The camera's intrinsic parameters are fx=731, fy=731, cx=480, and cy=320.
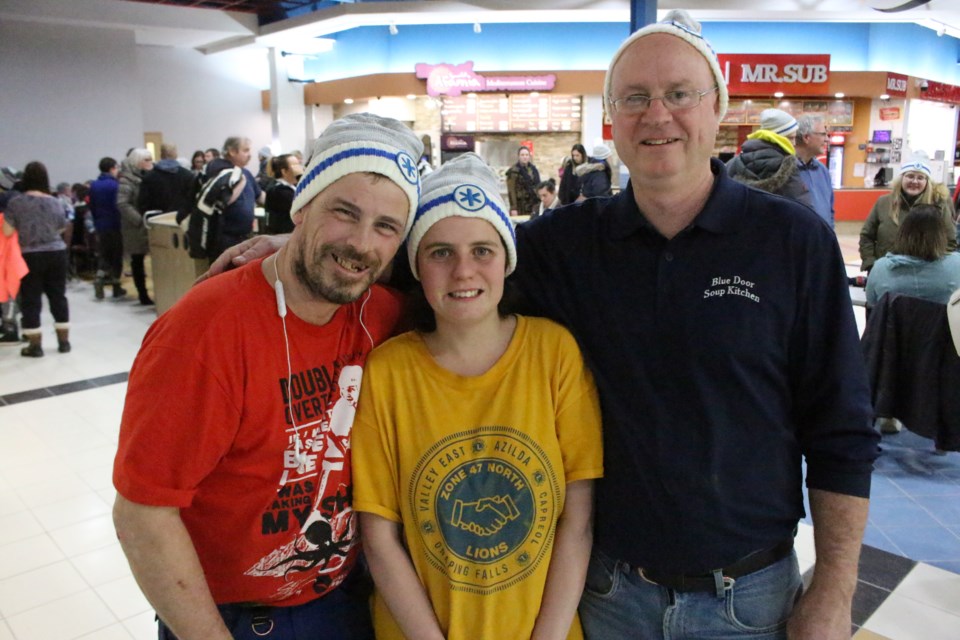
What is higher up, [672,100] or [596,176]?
[672,100]

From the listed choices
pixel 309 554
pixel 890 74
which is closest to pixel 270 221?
pixel 309 554

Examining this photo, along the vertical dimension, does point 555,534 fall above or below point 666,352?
below

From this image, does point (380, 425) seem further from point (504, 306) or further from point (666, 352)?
point (666, 352)

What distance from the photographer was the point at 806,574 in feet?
9.50

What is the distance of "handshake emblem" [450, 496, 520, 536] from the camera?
1.37 metres

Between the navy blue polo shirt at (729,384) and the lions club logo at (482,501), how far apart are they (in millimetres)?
179

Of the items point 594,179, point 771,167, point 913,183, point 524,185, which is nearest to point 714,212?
point 771,167

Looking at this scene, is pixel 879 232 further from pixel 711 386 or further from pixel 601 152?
pixel 711 386

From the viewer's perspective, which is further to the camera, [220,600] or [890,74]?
[890,74]

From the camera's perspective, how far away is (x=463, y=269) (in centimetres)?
140

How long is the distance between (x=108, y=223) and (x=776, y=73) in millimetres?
10887

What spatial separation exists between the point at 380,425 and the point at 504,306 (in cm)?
35

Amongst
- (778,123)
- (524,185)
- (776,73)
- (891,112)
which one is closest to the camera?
(778,123)

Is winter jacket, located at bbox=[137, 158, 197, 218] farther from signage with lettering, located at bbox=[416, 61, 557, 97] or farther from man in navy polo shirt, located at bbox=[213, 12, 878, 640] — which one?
man in navy polo shirt, located at bbox=[213, 12, 878, 640]
